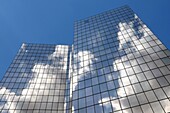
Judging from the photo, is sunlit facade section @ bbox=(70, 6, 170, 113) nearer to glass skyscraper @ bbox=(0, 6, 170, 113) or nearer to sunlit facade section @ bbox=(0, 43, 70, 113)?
glass skyscraper @ bbox=(0, 6, 170, 113)

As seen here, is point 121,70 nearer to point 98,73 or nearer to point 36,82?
point 98,73

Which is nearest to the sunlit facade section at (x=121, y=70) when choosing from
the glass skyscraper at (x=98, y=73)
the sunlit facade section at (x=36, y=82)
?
the glass skyscraper at (x=98, y=73)

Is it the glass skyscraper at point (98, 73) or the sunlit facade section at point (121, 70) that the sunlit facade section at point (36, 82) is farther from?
the sunlit facade section at point (121, 70)

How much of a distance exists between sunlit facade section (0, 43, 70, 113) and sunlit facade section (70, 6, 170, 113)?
878 centimetres

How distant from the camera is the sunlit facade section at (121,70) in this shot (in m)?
38.3

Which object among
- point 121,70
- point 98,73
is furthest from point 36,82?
point 121,70

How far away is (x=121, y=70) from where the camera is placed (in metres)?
46.9

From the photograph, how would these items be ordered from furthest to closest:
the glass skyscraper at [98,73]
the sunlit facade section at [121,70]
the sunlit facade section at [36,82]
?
the sunlit facade section at [36,82] → the glass skyscraper at [98,73] → the sunlit facade section at [121,70]

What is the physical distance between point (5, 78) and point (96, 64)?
3042cm

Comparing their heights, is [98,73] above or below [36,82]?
below

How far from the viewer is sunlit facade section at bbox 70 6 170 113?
3834cm

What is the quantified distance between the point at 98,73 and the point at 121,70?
20.3 ft

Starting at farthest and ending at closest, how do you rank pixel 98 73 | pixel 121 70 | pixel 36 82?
pixel 36 82 < pixel 98 73 < pixel 121 70

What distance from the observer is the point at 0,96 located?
54688 mm
